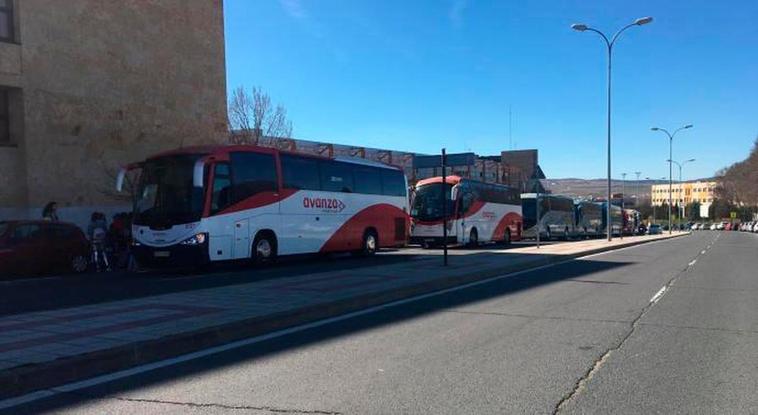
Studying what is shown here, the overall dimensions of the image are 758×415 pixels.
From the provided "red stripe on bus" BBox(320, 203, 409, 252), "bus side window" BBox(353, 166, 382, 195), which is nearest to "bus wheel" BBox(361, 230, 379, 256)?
"red stripe on bus" BBox(320, 203, 409, 252)

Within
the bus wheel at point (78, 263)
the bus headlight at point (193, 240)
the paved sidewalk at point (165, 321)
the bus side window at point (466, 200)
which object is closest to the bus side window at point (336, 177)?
the bus headlight at point (193, 240)

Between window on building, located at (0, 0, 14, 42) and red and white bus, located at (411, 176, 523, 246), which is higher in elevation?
window on building, located at (0, 0, 14, 42)

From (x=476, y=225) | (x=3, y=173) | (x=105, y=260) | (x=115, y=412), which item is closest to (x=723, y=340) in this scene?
(x=115, y=412)

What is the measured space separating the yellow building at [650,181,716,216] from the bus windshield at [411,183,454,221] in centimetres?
14718

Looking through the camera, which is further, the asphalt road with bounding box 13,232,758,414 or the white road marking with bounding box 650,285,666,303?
the white road marking with bounding box 650,285,666,303

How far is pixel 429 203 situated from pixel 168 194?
16.5 metres

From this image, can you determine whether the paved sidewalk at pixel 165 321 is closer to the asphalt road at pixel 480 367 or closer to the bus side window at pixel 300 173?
the asphalt road at pixel 480 367

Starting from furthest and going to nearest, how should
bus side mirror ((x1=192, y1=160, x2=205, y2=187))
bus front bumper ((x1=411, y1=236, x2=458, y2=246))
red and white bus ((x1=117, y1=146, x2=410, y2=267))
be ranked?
bus front bumper ((x1=411, y1=236, x2=458, y2=246)) → red and white bus ((x1=117, y1=146, x2=410, y2=267)) → bus side mirror ((x1=192, y1=160, x2=205, y2=187))

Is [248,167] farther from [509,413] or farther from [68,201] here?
[509,413]

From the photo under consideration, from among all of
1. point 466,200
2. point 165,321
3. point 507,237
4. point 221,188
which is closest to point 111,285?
point 221,188

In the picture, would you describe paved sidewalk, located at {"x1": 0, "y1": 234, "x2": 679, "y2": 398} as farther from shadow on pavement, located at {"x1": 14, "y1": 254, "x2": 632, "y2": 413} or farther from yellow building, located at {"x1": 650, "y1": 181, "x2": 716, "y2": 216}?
yellow building, located at {"x1": 650, "y1": 181, "x2": 716, "y2": 216}

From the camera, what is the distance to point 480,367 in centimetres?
684

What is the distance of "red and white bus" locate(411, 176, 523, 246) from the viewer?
102ft

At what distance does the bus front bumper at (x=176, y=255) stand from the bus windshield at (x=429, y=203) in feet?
53.1
